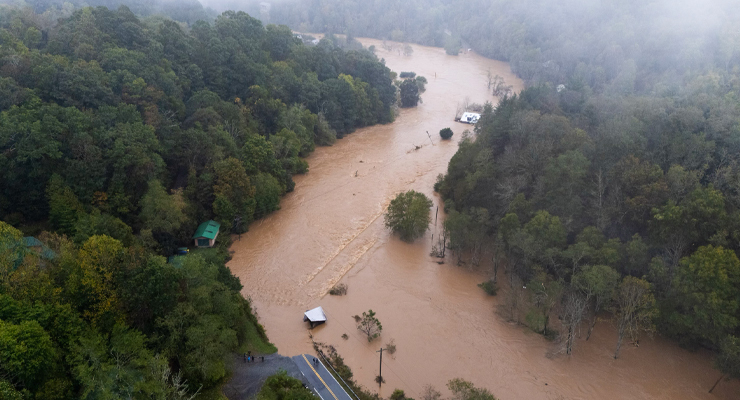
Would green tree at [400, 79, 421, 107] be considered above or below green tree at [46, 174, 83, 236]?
above

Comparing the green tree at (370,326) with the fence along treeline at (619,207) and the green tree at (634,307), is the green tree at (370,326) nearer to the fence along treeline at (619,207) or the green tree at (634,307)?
the fence along treeline at (619,207)

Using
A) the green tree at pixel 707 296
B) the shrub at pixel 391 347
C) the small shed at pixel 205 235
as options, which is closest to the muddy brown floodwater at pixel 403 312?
the shrub at pixel 391 347

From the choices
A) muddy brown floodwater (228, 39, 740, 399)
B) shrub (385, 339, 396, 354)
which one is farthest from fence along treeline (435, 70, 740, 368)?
shrub (385, 339, 396, 354)

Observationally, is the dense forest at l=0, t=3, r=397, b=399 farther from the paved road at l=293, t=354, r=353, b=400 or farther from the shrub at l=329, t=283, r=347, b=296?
the shrub at l=329, t=283, r=347, b=296

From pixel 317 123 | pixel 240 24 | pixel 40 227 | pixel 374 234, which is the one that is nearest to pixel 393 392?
pixel 374 234

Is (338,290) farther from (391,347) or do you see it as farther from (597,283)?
(597,283)

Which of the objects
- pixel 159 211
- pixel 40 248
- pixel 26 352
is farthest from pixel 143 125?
pixel 26 352
